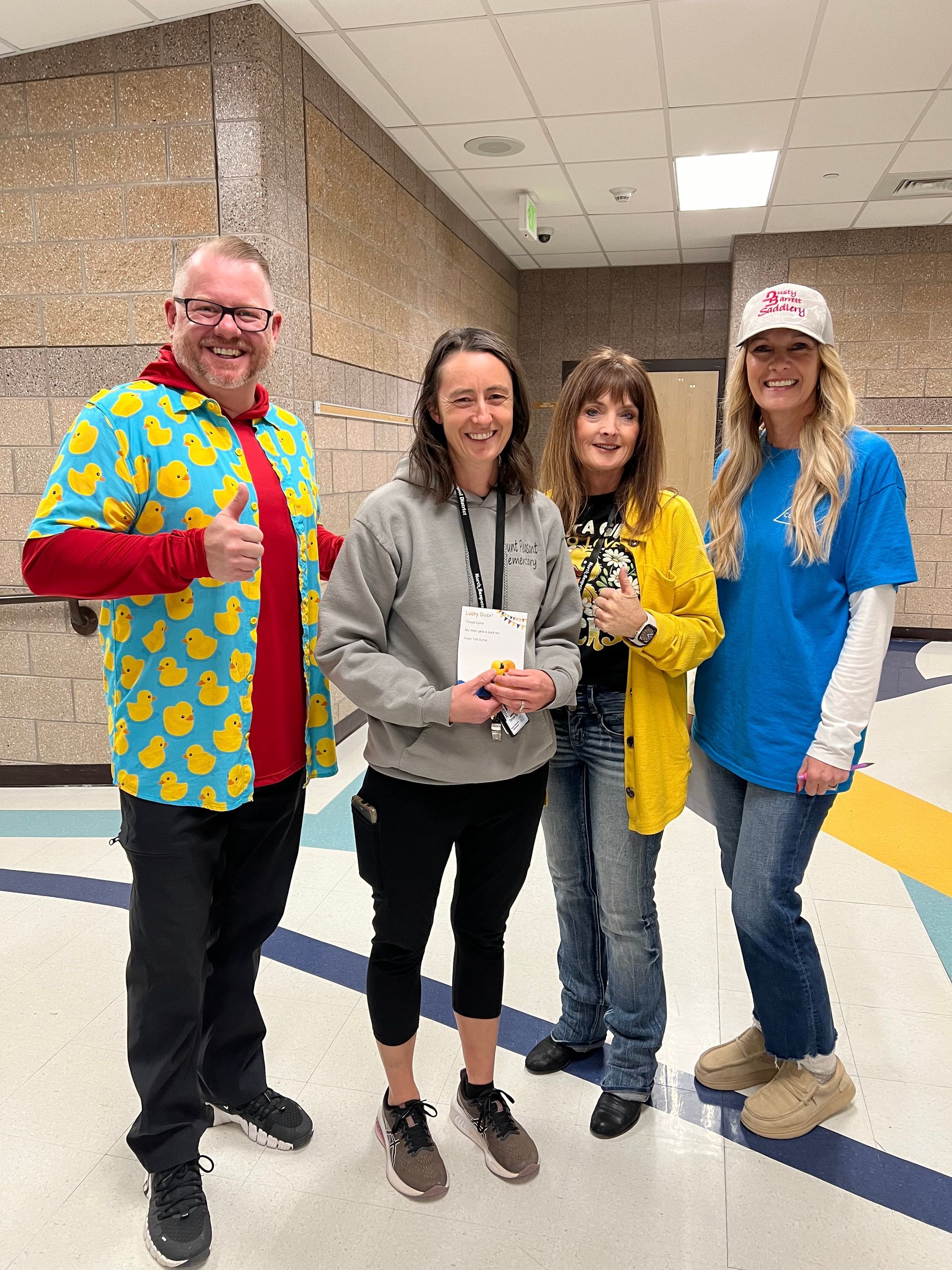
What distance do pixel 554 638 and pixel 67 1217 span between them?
1.42 metres

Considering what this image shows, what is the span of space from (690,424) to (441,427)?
24.2 ft

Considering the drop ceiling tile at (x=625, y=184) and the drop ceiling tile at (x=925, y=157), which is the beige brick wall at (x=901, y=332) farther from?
the drop ceiling tile at (x=925, y=157)

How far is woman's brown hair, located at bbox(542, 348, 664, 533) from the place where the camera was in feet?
5.46

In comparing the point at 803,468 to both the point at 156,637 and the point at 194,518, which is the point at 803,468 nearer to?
the point at 194,518

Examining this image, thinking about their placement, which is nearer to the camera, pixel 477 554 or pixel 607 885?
pixel 477 554

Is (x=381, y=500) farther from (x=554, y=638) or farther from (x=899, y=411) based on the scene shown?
(x=899, y=411)

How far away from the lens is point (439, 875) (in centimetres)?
157

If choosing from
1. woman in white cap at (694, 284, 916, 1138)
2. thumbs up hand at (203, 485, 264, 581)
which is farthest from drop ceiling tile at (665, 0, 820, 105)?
thumbs up hand at (203, 485, 264, 581)

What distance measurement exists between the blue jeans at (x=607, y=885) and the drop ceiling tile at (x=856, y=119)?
13.1 feet

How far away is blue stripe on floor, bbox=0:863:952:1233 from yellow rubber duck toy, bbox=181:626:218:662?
1.24 meters

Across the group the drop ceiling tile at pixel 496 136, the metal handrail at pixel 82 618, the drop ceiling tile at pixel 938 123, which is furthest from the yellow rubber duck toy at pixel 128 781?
the drop ceiling tile at pixel 938 123

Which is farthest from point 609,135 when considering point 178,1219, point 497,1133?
point 178,1219

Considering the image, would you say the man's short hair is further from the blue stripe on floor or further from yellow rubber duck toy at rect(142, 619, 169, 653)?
the blue stripe on floor

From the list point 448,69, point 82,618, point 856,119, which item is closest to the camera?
point 82,618
